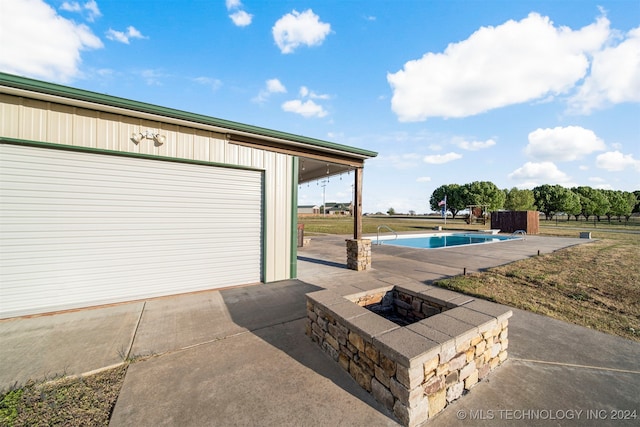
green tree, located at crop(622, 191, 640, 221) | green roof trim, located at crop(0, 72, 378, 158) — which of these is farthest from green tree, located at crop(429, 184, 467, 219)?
green roof trim, located at crop(0, 72, 378, 158)

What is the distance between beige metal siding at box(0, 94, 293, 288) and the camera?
4391 millimetres

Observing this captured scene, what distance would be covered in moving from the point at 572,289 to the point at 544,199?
63.3 metres

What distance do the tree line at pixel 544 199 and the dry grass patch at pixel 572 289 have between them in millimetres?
45203

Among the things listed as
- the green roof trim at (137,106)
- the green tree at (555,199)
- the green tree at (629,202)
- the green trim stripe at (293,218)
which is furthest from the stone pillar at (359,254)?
the green tree at (629,202)

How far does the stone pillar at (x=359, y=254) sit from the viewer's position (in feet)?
25.4

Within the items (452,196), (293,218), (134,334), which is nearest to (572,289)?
(293,218)

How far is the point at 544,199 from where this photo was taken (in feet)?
172

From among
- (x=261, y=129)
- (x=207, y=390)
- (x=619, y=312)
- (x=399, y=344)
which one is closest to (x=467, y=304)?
(x=399, y=344)

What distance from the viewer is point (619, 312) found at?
183 inches

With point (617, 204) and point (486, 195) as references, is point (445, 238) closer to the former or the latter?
point (486, 195)

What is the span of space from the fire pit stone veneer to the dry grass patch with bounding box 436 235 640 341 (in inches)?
106

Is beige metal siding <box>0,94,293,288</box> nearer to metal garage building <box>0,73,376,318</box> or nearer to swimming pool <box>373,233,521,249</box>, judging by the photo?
metal garage building <box>0,73,376,318</box>

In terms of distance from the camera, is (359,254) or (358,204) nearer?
(359,254)

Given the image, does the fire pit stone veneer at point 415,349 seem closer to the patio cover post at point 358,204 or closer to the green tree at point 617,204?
the patio cover post at point 358,204
